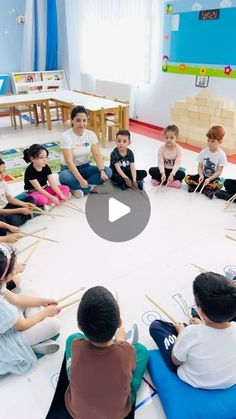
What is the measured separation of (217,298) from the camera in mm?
1202

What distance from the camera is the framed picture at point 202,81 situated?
4680 mm

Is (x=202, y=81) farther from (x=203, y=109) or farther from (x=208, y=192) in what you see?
(x=208, y=192)

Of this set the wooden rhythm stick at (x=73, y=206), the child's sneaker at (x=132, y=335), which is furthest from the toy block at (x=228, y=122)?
the child's sneaker at (x=132, y=335)

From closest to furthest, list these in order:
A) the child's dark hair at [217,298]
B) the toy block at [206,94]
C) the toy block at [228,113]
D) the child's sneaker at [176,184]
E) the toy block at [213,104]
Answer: the child's dark hair at [217,298], the child's sneaker at [176,184], the toy block at [228,113], the toy block at [213,104], the toy block at [206,94]

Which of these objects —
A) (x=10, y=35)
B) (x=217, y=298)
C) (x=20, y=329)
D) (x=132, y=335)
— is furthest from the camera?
(x=10, y=35)

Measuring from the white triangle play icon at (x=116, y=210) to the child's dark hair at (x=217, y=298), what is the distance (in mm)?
1651

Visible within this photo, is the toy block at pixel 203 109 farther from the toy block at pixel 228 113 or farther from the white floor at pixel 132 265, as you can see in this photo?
the white floor at pixel 132 265

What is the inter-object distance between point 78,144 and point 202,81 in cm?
253

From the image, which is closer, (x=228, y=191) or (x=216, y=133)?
(x=216, y=133)

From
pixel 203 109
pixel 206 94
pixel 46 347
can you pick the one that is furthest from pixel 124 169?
pixel 46 347

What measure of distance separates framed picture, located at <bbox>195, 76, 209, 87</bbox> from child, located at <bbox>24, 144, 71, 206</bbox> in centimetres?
290

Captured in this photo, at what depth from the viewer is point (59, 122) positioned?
622 cm

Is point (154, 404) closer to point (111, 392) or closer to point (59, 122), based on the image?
point (111, 392)

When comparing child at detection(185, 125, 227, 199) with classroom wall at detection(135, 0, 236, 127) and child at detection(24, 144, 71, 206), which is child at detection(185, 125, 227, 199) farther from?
classroom wall at detection(135, 0, 236, 127)
